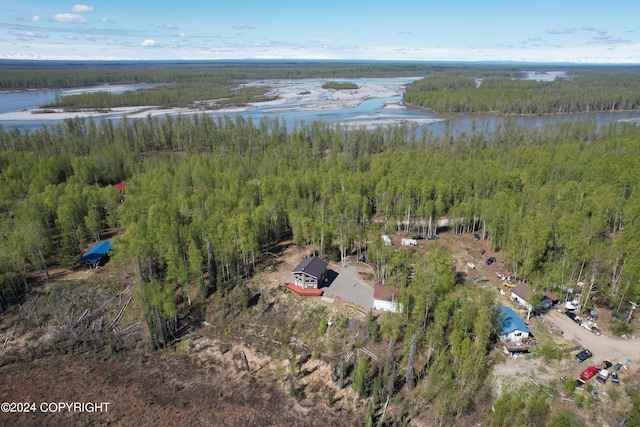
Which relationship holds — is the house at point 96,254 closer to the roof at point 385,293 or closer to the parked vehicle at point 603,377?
the roof at point 385,293

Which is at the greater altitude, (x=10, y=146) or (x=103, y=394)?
(x=10, y=146)

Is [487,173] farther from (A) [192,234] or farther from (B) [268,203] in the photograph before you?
(A) [192,234]

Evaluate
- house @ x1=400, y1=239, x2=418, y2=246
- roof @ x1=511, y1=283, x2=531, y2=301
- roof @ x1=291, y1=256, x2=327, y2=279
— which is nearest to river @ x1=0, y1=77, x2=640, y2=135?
house @ x1=400, y1=239, x2=418, y2=246

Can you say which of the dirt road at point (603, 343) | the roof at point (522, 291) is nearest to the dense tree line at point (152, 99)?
the roof at point (522, 291)

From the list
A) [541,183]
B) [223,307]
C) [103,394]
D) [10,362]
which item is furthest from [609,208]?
[10,362]

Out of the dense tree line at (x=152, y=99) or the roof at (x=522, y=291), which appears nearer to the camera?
the roof at (x=522, y=291)

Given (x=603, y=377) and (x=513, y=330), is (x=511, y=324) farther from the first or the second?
(x=603, y=377)
